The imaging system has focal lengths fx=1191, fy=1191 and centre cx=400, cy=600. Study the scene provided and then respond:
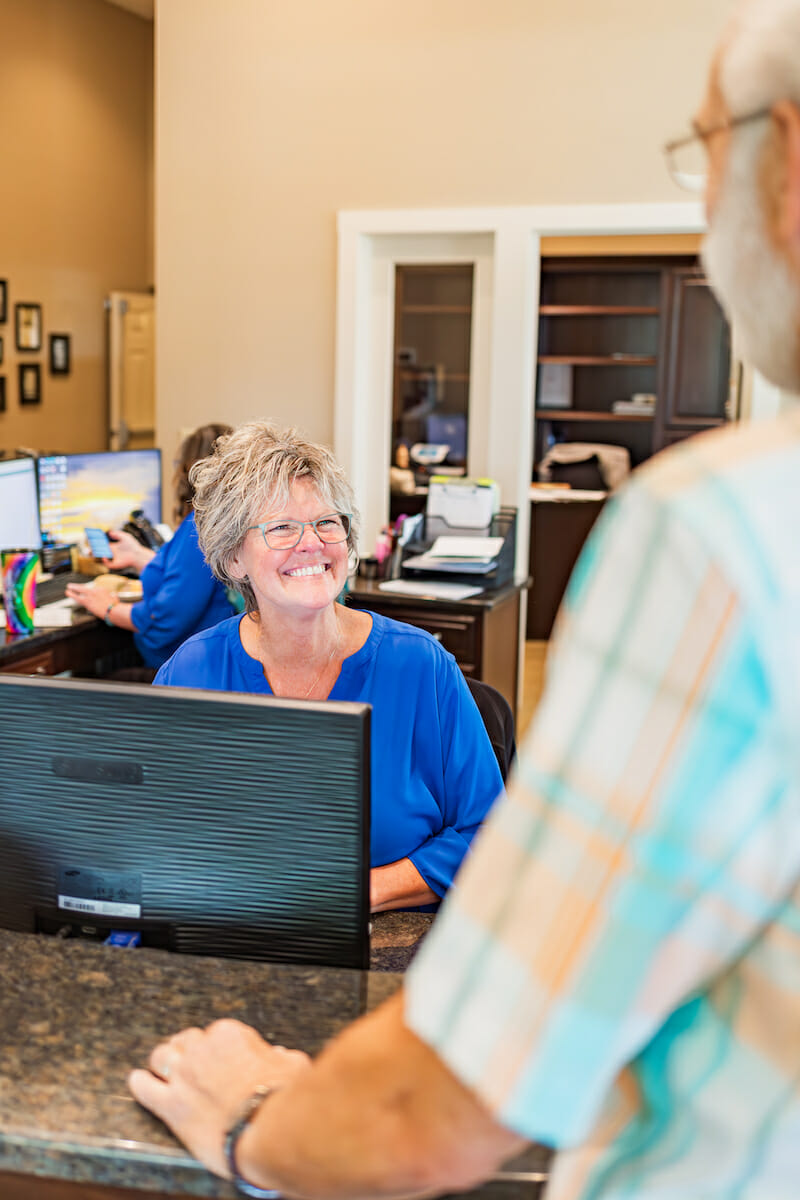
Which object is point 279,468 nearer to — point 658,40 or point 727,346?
point 658,40

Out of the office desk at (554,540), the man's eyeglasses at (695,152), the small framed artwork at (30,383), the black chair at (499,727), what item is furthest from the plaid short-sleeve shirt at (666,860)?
the small framed artwork at (30,383)

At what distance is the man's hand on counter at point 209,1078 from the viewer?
0.79m

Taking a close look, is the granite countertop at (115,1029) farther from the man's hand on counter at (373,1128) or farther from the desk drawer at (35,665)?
the desk drawer at (35,665)

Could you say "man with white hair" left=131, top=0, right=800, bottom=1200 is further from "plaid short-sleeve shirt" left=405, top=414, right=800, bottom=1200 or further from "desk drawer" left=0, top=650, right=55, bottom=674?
"desk drawer" left=0, top=650, right=55, bottom=674

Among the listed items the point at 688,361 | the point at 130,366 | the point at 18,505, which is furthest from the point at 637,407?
the point at 18,505

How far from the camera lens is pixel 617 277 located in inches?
361

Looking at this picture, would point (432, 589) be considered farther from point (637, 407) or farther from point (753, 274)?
point (637, 407)

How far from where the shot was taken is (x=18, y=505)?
13.7ft

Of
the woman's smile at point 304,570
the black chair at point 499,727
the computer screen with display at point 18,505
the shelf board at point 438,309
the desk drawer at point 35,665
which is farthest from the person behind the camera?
the shelf board at point 438,309

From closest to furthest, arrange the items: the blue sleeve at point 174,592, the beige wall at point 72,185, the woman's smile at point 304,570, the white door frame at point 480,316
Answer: the woman's smile at point 304,570 < the blue sleeve at point 174,592 < the white door frame at point 480,316 < the beige wall at point 72,185

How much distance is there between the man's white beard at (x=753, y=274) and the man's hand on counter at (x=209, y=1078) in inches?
21.3

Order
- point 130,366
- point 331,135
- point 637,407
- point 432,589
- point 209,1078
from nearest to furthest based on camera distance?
point 209,1078 → point 432,589 → point 331,135 → point 130,366 → point 637,407

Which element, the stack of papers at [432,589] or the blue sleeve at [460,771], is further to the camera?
the stack of papers at [432,589]

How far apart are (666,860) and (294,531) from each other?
4.98 ft
